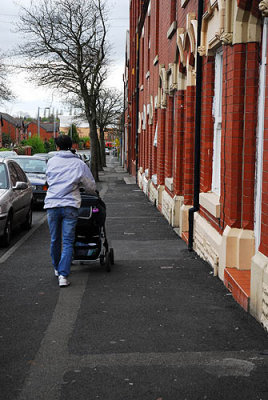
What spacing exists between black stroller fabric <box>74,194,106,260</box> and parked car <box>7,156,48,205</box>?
9310 millimetres

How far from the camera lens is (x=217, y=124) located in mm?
8828

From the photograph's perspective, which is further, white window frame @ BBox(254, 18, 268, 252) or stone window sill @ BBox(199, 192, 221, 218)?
stone window sill @ BBox(199, 192, 221, 218)

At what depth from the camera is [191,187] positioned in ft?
36.1

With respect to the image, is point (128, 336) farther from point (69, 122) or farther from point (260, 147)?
point (69, 122)

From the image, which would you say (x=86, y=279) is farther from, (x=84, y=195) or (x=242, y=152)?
(x=242, y=152)

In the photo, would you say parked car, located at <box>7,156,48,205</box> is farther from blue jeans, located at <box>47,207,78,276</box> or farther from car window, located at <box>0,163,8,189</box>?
blue jeans, located at <box>47,207,78,276</box>

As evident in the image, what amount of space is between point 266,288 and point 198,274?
271 centimetres

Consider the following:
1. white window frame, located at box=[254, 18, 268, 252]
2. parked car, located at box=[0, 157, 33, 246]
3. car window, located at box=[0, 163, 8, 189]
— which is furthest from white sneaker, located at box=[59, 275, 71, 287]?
car window, located at box=[0, 163, 8, 189]

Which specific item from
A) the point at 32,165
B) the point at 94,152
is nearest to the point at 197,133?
the point at 32,165

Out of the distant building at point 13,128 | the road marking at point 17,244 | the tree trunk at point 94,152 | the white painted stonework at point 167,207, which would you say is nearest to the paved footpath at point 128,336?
the road marking at point 17,244

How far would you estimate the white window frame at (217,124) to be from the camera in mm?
8695

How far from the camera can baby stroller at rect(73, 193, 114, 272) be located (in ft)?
25.4

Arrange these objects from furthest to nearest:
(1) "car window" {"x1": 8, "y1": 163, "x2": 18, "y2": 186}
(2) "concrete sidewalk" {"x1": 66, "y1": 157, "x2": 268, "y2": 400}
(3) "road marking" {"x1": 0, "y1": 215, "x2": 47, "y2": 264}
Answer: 1. (1) "car window" {"x1": 8, "y1": 163, "x2": 18, "y2": 186}
2. (3) "road marking" {"x1": 0, "y1": 215, "x2": 47, "y2": 264}
3. (2) "concrete sidewalk" {"x1": 66, "y1": 157, "x2": 268, "y2": 400}

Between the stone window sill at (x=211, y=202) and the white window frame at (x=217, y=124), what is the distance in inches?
5.7
